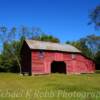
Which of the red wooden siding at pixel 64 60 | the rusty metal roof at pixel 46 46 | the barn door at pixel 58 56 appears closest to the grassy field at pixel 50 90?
the red wooden siding at pixel 64 60

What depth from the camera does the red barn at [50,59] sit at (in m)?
52.5

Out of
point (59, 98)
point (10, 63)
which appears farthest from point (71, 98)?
point (10, 63)

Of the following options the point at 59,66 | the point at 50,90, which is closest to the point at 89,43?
the point at 59,66

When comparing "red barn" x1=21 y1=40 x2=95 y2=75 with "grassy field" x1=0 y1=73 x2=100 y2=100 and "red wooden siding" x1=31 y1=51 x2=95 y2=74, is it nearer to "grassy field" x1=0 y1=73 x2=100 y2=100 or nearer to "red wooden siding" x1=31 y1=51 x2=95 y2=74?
"red wooden siding" x1=31 y1=51 x2=95 y2=74

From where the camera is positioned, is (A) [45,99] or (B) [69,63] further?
(B) [69,63]

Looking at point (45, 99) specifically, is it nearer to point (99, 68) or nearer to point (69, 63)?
point (69, 63)

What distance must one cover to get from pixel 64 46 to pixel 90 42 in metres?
41.2

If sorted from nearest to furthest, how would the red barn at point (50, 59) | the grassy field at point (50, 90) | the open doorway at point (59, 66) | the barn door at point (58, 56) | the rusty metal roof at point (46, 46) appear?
the grassy field at point (50, 90) < the red barn at point (50, 59) < the rusty metal roof at point (46, 46) < the barn door at point (58, 56) < the open doorway at point (59, 66)

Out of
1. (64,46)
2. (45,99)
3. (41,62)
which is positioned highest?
(64,46)

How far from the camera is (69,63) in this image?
58094mm

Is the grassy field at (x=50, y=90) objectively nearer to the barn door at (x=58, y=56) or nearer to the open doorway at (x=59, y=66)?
the barn door at (x=58, y=56)

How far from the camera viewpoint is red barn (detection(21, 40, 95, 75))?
172ft

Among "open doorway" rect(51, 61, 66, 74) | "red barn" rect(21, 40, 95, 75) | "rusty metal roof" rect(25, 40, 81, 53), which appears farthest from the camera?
"open doorway" rect(51, 61, 66, 74)

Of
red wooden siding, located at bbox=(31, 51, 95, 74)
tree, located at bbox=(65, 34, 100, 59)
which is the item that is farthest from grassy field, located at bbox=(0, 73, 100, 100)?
tree, located at bbox=(65, 34, 100, 59)
